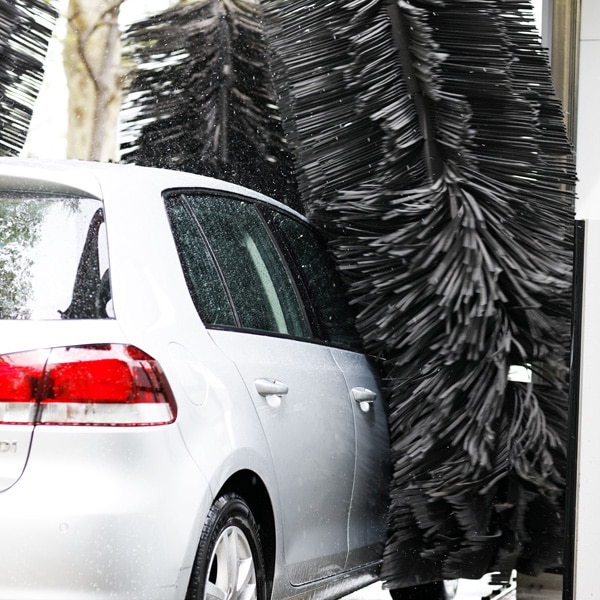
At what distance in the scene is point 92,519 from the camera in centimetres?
286

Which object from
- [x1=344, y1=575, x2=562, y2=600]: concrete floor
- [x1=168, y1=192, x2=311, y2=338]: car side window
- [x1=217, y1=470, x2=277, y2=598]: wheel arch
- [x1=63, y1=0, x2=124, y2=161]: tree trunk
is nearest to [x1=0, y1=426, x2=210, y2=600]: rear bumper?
[x1=217, y1=470, x2=277, y2=598]: wheel arch

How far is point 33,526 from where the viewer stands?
9.30 feet

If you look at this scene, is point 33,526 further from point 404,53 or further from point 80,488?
point 404,53

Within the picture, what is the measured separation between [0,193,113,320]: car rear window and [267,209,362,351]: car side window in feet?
4.28

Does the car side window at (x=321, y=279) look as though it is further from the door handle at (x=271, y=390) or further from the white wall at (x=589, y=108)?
the white wall at (x=589, y=108)

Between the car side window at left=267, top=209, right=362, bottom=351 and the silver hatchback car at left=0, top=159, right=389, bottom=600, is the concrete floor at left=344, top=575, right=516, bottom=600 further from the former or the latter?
the silver hatchback car at left=0, top=159, right=389, bottom=600

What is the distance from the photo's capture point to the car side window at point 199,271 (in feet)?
11.7

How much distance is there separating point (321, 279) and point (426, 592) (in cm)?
161

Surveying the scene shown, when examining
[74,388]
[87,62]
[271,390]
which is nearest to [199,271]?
[271,390]

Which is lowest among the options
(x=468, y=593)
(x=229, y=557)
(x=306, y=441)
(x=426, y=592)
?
(x=468, y=593)

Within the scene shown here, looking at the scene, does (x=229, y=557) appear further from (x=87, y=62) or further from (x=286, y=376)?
(x=87, y=62)

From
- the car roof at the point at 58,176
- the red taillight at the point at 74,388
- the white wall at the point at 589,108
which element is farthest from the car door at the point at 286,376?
the white wall at the point at 589,108

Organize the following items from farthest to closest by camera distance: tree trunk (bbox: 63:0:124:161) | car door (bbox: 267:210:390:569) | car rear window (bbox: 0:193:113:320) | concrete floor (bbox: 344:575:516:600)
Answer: tree trunk (bbox: 63:0:124:161)
concrete floor (bbox: 344:575:516:600)
car door (bbox: 267:210:390:569)
car rear window (bbox: 0:193:113:320)

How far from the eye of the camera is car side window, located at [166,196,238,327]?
356cm
